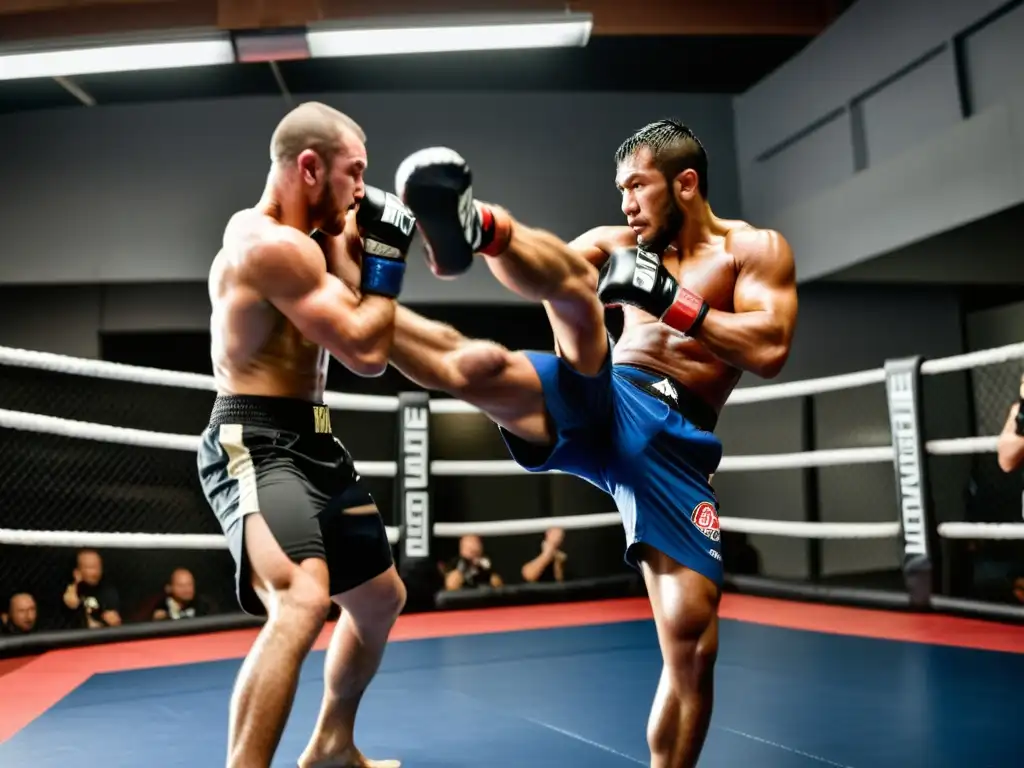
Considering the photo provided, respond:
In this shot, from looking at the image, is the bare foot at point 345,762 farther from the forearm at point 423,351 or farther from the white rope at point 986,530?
the white rope at point 986,530

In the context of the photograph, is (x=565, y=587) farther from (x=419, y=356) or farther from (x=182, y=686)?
(x=419, y=356)

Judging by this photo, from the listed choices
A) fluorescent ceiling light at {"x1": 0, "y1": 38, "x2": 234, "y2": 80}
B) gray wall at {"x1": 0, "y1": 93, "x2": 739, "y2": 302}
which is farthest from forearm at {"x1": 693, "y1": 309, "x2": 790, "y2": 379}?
gray wall at {"x1": 0, "y1": 93, "x2": 739, "y2": 302}

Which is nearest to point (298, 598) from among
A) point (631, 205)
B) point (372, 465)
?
point (631, 205)

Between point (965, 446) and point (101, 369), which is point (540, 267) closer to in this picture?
point (101, 369)

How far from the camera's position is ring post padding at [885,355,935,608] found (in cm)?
356

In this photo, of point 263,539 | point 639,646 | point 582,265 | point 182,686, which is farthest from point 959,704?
point 182,686

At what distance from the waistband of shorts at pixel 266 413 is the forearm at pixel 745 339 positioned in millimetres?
775

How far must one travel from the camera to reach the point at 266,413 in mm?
1612

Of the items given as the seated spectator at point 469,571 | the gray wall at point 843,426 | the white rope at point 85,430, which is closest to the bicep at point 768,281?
the white rope at point 85,430

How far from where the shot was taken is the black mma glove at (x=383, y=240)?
5.04 ft

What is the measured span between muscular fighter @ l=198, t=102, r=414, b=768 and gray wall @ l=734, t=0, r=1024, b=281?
369 cm

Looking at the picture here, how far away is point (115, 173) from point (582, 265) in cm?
506

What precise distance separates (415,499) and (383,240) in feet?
8.52

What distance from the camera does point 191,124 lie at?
225 inches
